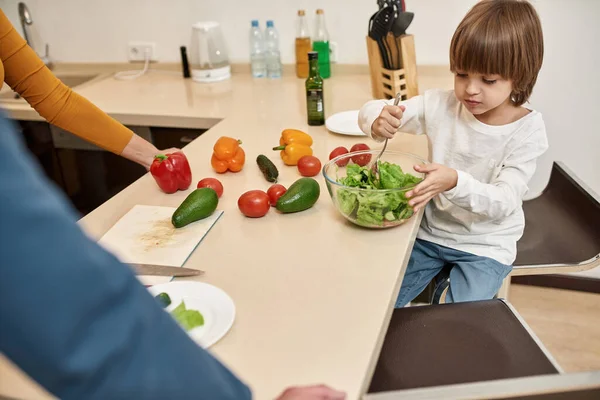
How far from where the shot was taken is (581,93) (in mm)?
2105

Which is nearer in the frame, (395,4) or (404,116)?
(404,116)

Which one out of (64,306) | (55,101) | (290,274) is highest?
(64,306)

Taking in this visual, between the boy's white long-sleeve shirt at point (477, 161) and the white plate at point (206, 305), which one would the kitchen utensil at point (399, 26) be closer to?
the boy's white long-sleeve shirt at point (477, 161)

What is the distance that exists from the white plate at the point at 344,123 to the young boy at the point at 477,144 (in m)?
0.11

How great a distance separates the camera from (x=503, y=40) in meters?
1.21

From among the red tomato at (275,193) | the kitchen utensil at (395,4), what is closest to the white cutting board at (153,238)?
the red tomato at (275,193)

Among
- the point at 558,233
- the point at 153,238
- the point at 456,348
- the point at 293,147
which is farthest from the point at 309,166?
the point at 558,233

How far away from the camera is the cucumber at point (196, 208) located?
117 cm

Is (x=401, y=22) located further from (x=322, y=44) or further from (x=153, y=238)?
(x=153, y=238)

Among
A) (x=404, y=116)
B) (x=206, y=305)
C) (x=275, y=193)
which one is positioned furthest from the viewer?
(x=404, y=116)

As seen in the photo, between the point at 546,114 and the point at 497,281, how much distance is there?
1042 mm

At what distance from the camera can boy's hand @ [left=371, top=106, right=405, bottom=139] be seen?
1.35m

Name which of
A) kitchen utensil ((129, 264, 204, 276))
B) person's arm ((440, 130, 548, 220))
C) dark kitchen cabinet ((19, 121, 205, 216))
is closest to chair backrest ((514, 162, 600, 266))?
person's arm ((440, 130, 548, 220))

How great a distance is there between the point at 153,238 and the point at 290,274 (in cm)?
32
